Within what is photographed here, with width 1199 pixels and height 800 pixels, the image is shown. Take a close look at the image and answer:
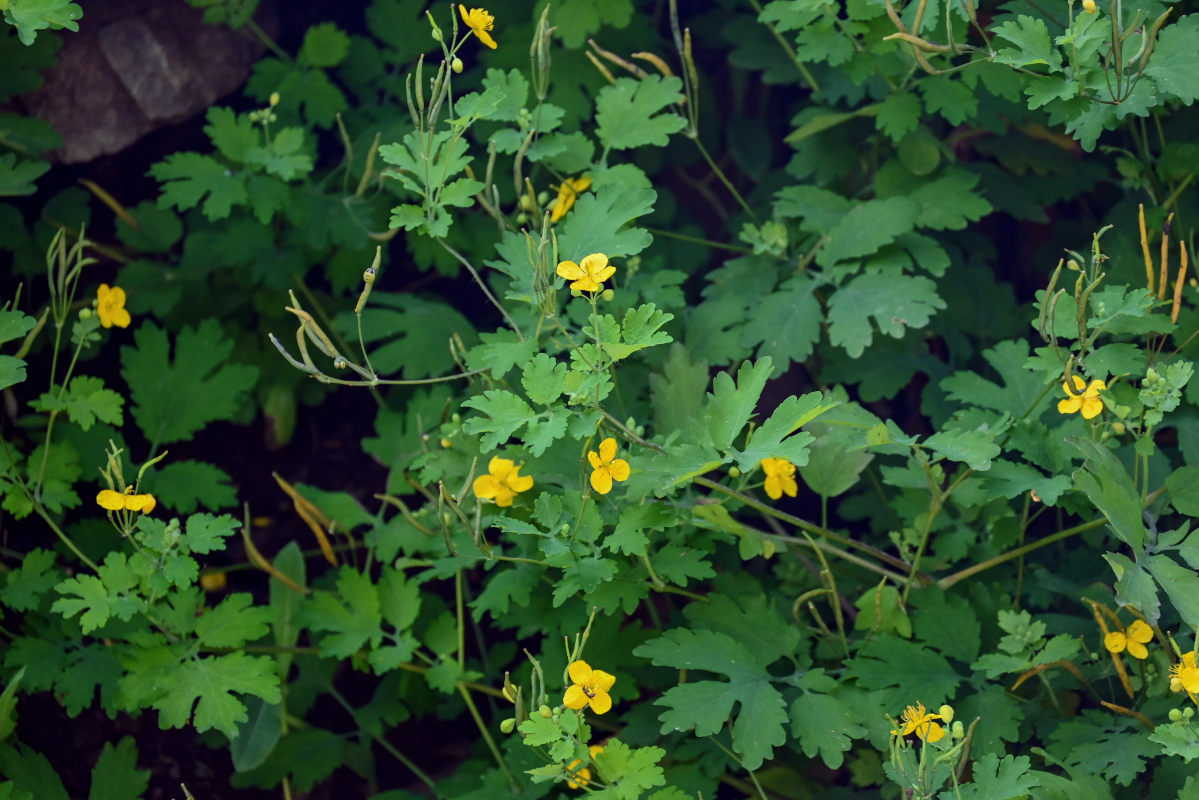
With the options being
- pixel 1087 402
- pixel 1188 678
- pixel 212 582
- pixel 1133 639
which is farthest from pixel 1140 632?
pixel 212 582

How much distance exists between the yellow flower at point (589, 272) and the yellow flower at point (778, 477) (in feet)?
1.68

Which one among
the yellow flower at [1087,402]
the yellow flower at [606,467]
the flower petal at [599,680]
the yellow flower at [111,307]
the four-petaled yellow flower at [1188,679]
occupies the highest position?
the yellow flower at [1087,402]

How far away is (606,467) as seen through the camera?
5.04ft

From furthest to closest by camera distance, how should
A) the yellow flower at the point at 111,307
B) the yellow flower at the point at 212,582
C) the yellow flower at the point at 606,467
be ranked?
the yellow flower at the point at 212,582, the yellow flower at the point at 111,307, the yellow flower at the point at 606,467

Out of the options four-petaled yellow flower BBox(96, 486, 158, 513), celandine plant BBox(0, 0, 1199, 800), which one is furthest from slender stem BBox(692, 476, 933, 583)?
four-petaled yellow flower BBox(96, 486, 158, 513)

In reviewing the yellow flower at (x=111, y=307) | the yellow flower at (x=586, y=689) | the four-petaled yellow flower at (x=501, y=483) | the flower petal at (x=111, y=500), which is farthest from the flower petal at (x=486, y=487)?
the yellow flower at (x=111, y=307)

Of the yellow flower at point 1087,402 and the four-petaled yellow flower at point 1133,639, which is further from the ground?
the yellow flower at point 1087,402

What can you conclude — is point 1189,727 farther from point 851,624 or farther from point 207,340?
point 207,340

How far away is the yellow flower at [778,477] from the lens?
5.90 ft

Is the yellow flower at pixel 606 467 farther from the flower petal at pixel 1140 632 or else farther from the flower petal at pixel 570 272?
the flower petal at pixel 1140 632

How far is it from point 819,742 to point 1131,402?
2.58ft

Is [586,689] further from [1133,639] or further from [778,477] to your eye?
[1133,639]

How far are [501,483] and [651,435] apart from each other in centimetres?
45

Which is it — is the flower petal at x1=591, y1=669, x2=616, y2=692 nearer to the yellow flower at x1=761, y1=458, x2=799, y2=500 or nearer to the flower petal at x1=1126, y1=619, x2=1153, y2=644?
the yellow flower at x1=761, y1=458, x2=799, y2=500
